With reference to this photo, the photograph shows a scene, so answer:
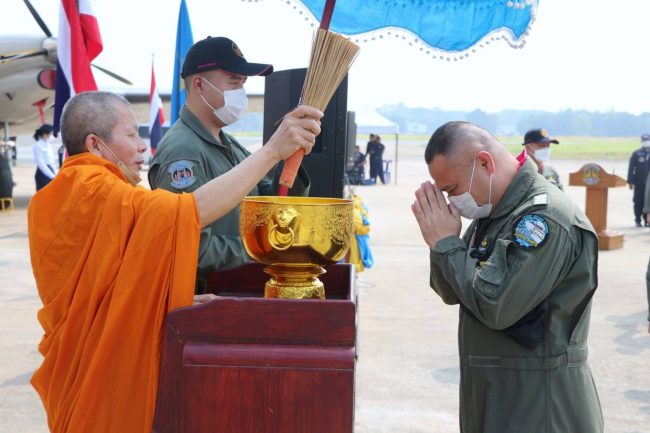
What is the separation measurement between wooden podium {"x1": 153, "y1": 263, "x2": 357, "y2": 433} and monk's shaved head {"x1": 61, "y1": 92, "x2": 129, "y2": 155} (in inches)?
26.9

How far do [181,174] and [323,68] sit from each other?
0.80m

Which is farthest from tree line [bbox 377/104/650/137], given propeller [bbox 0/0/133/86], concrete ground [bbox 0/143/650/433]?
concrete ground [bbox 0/143/650/433]

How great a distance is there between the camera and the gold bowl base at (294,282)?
176cm

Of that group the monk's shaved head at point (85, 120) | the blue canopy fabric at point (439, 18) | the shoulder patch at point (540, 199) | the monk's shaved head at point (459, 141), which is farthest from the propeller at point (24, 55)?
the shoulder patch at point (540, 199)

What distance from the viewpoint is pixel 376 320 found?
21.0 feet

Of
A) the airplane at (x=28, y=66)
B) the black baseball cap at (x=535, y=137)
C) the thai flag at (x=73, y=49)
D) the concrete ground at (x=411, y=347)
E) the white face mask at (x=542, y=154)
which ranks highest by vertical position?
the airplane at (x=28, y=66)

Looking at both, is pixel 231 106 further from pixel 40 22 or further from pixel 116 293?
pixel 40 22

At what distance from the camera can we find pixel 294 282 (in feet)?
5.90

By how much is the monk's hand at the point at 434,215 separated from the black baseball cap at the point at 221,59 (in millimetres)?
832

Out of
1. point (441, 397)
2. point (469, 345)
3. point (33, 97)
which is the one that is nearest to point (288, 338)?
point (469, 345)

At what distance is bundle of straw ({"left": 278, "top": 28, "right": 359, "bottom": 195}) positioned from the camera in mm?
1800

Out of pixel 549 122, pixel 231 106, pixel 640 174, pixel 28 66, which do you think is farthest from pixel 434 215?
pixel 549 122

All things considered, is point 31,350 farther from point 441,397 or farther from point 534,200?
point 534,200

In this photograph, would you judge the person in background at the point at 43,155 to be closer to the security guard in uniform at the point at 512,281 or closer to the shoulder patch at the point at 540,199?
the security guard in uniform at the point at 512,281
